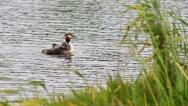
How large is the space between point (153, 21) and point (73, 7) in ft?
116

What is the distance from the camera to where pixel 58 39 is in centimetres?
3250

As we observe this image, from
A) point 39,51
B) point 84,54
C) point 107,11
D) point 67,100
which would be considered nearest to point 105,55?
point 84,54

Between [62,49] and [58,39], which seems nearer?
[62,49]

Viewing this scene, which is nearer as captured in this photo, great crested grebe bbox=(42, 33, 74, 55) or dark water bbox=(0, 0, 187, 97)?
dark water bbox=(0, 0, 187, 97)

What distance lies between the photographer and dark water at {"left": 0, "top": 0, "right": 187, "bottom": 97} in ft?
66.2

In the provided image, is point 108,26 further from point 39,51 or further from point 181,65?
point 181,65

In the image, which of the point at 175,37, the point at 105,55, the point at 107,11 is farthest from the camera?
the point at 107,11

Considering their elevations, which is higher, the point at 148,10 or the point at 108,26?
the point at 148,10

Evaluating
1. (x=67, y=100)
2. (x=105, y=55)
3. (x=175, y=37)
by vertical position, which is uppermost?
(x=175, y=37)

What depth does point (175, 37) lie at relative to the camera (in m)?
7.14

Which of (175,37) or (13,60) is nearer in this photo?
(175,37)

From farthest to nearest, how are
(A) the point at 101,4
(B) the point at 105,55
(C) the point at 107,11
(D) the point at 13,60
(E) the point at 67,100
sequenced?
(A) the point at 101,4 → (C) the point at 107,11 → (B) the point at 105,55 → (D) the point at 13,60 → (E) the point at 67,100

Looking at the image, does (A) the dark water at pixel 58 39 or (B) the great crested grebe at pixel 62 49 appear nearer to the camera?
(A) the dark water at pixel 58 39

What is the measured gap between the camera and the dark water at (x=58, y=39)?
2019cm
